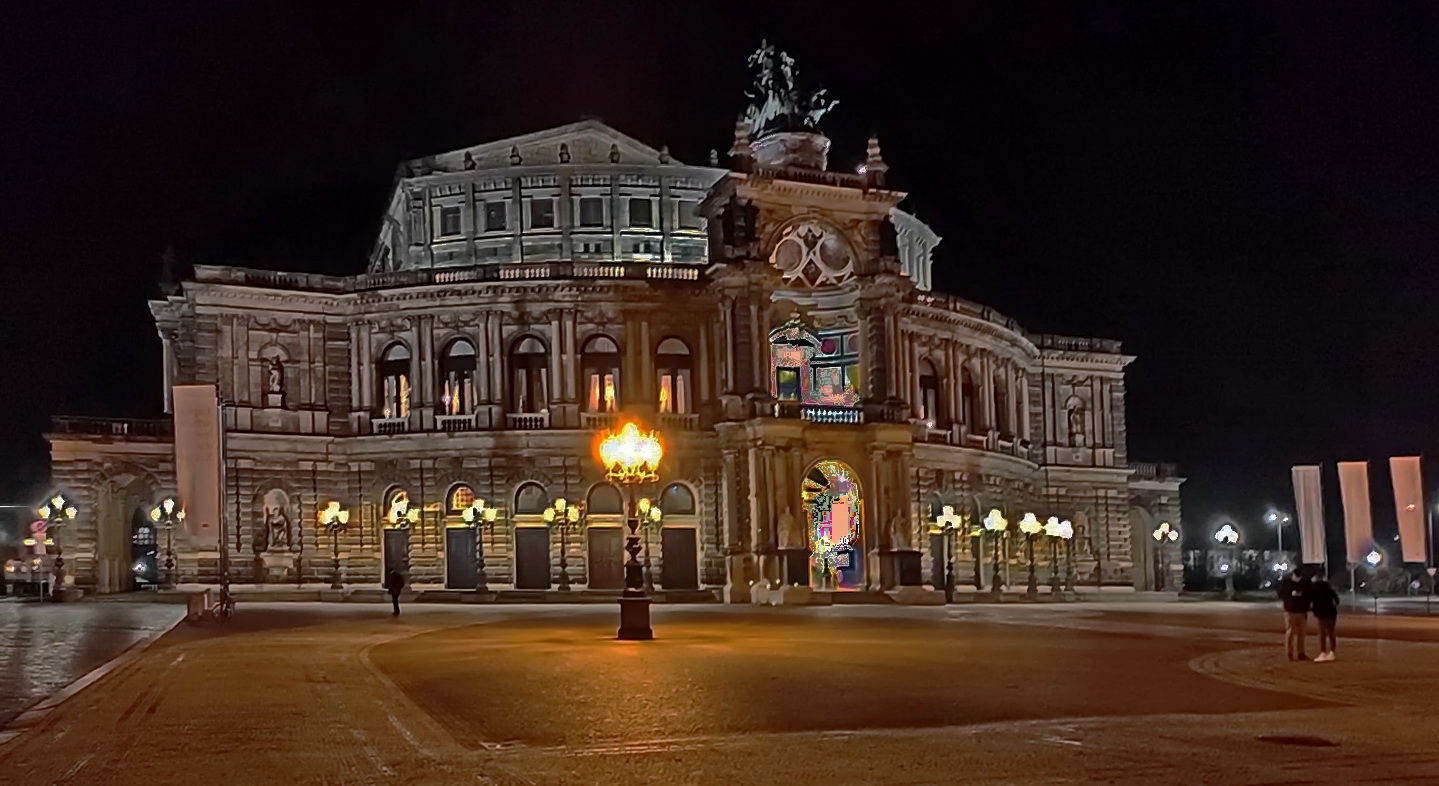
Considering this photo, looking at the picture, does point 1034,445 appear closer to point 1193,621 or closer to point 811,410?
point 811,410

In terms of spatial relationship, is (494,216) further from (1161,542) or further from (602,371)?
(1161,542)

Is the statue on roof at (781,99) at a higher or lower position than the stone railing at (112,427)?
higher

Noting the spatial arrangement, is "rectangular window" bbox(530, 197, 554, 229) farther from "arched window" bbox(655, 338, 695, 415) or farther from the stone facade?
"arched window" bbox(655, 338, 695, 415)

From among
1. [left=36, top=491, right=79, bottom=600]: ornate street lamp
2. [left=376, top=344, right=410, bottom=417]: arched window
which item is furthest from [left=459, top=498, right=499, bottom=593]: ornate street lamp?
[left=36, top=491, right=79, bottom=600]: ornate street lamp

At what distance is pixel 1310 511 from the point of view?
2375 inches

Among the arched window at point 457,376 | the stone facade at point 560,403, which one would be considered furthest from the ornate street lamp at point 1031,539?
the arched window at point 457,376

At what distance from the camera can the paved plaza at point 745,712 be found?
627 inches

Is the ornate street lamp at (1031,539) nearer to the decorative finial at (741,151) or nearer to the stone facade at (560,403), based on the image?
the stone facade at (560,403)

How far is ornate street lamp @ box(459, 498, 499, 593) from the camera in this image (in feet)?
224

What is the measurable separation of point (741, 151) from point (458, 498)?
19.8 metres

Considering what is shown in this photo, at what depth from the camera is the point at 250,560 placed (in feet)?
228

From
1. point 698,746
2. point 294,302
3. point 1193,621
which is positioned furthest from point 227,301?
point 698,746

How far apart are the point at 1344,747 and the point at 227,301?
59.9m

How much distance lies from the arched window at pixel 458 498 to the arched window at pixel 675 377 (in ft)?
31.0
